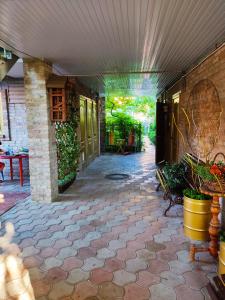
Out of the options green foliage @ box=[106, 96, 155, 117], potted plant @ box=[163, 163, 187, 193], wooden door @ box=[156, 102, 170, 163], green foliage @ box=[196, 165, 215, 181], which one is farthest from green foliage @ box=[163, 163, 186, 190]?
green foliage @ box=[106, 96, 155, 117]

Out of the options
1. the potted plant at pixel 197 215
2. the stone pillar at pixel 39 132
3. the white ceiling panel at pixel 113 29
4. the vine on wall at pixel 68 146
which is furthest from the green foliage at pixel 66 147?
the potted plant at pixel 197 215

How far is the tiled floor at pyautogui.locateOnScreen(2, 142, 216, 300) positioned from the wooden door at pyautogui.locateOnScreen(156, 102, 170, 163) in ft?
9.77

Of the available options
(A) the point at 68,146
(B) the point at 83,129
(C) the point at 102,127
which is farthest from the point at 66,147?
(C) the point at 102,127

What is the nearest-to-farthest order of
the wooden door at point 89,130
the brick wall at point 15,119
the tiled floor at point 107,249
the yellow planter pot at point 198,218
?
the tiled floor at point 107,249, the yellow planter pot at point 198,218, the brick wall at point 15,119, the wooden door at point 89,130

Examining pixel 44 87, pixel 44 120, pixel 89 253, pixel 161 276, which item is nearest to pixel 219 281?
pixel 161 276

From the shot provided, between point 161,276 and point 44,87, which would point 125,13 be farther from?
point 161,276

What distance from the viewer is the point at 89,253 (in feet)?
9.16

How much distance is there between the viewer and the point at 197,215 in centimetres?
290

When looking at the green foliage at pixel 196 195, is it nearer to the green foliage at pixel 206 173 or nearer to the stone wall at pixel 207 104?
the green foliage at pixel 206 173

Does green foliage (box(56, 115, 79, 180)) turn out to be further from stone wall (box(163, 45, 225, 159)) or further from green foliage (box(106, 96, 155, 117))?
green foliage (box(106, 96, 155, 117))

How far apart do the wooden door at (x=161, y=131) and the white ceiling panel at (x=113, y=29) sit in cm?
304

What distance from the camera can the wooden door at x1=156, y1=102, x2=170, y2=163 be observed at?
736 centimetres

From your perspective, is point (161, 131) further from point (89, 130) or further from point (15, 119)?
point (15, 119)

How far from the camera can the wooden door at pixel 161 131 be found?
24.1 feet
